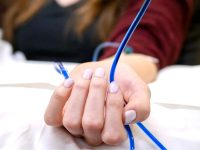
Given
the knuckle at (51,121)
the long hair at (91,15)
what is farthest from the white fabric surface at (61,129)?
the long hair at (91,15)

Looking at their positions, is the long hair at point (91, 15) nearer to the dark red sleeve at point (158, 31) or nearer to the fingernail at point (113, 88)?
the dark red sleeve at point (158, 31)

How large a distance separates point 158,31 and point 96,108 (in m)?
0.47

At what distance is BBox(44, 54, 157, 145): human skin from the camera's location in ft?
1.10

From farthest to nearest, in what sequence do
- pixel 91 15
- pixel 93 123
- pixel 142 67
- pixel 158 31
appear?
pixel 91 15 < pixel 158 31 < pixel 142 67 < pixel 93 123

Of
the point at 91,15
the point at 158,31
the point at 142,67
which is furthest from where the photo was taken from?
the point at 91,15

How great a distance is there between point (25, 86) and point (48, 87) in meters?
0.03

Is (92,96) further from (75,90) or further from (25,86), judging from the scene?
(25,86)

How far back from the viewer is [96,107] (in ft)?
1.11

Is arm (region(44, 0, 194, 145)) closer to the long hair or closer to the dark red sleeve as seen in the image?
the dark red sleeve

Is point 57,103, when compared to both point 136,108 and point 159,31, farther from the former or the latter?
point 159,31

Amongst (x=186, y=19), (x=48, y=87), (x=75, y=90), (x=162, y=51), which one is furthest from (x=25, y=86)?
(x=186, y=19)

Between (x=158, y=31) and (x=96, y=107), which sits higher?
(x=96, y=107)

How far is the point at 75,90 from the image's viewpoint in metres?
0.35

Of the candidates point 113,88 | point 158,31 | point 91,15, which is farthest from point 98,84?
point 91,15
